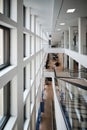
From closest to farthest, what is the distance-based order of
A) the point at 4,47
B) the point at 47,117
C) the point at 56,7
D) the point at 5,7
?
the point at 5,7 < the point at 4,47 < the point at 56,7 < the point at 47,117

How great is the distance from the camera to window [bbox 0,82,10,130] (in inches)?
155

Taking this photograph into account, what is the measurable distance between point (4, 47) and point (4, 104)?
113cm

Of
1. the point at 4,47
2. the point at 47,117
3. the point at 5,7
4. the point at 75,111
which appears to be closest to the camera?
the point at 5,7

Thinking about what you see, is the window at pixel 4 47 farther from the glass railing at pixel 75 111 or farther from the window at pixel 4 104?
the glass railing at pixel 75 111

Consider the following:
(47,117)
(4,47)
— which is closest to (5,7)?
(4,47)

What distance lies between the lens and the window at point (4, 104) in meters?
3.95

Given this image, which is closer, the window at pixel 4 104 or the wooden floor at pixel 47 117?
the window at pixel 4 104

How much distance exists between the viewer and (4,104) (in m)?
4.02

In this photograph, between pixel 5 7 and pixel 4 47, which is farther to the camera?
pixel 4 47

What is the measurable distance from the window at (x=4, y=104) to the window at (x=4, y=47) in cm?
47

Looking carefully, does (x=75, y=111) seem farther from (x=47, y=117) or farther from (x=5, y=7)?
(x=47, y=117)

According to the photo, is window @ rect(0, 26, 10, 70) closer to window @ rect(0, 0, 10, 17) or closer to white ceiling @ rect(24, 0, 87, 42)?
window @ rect(0, 0, 10, 17)

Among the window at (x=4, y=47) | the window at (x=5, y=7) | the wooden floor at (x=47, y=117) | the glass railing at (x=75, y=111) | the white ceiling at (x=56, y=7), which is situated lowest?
the wooden floor at (x=47, y=117)

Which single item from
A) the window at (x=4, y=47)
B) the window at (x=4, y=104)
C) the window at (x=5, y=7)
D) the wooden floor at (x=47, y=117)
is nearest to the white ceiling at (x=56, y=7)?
the window at (x=5, y=7)
